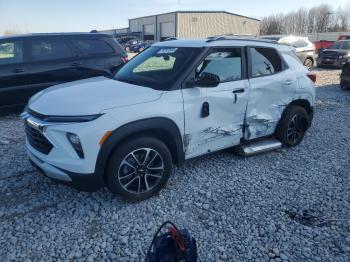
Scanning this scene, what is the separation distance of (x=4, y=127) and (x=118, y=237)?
4.43 m

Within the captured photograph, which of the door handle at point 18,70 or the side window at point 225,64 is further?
the door handle at point 18,70

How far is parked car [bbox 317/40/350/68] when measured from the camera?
15.5 m

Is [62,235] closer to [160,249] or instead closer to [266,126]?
[160,249]

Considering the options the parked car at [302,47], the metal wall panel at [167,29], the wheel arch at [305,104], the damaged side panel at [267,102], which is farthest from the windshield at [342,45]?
the metal wall panel at [167,29]

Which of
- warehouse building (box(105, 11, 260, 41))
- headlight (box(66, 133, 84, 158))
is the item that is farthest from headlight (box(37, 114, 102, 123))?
warehouse building (box(105, 11, 260, 41))

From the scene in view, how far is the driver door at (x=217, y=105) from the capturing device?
3.63 metres

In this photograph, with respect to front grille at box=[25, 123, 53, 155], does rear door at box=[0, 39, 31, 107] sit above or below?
above

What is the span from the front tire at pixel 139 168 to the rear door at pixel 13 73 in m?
4.37

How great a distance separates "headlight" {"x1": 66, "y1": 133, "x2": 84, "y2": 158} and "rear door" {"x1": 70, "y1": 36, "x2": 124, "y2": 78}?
14.8ft

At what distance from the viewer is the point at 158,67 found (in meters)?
4.12

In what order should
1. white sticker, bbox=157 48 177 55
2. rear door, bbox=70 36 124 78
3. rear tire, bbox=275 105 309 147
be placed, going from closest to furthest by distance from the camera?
white sticker, bbox=157 48 177 55, rear tire, bbox=275 105 309 147, rear door, bbox=70 36 124 78

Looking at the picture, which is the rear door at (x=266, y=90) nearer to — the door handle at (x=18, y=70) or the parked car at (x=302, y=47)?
the door handle at (x=18, y=70)

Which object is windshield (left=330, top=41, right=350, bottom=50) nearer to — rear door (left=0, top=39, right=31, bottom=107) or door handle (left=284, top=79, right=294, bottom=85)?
door handle (left=284, top=79, right=294, bottom=85)

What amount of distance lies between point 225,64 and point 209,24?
49699 millimetres
